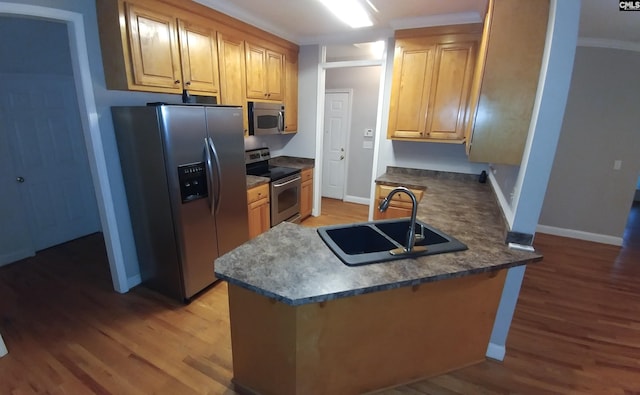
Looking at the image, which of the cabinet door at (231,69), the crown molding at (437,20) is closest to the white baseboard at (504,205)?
the crown molding at (437,20)

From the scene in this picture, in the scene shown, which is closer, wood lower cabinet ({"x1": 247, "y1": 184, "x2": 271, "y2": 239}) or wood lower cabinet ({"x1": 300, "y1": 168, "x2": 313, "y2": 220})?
wood lower cabinet ({"x1": 247, "y1": 184, "x2": 271, "y2": 239})

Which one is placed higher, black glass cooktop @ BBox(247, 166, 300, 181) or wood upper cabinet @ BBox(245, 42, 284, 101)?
wood upper cabinet @ BBox(245, 42, 284, 101)

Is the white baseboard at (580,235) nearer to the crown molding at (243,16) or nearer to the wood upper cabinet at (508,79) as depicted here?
the wood upper cabinet at (508,79)

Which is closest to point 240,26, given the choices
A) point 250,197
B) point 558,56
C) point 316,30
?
point 316,30

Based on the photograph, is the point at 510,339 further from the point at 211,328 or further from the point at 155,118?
the point at 155,118

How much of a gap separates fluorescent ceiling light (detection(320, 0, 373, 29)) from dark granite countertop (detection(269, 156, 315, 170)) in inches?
75.8

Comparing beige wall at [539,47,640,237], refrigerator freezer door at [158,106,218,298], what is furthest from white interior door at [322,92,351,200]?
refrigerator freezer door at [158,106,218,298]

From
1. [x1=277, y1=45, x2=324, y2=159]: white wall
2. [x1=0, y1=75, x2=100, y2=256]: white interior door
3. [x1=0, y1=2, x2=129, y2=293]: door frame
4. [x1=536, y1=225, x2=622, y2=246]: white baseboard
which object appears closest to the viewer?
[x1=0, y1=2, x2=129, y2=293]: door frame

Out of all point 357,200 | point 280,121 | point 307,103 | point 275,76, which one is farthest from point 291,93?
point 357,200

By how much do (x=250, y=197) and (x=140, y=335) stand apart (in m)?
1.58

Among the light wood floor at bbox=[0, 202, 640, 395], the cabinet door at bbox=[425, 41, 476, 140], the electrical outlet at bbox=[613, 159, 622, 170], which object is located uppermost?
the cabinet door at bbox=[425, 41, 476, 140]

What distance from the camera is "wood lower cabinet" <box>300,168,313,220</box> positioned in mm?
4316

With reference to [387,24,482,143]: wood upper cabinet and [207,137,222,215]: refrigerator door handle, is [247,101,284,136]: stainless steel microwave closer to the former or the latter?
[207,137,222,215]: refrigerator door handle

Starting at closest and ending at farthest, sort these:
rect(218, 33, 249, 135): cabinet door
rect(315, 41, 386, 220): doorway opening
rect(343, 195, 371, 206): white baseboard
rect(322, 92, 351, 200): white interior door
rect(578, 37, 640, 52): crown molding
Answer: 1. rect(218, 33, 249, 135): cabinet door
2. rect(578, 37, 640, 52): crown molding
3. rect(315, 41, 386, 220): doorway opening
4. rect(322, 92, 351, 200): white interior door
5. rect(343, 195, 371, 206): white baseboard
